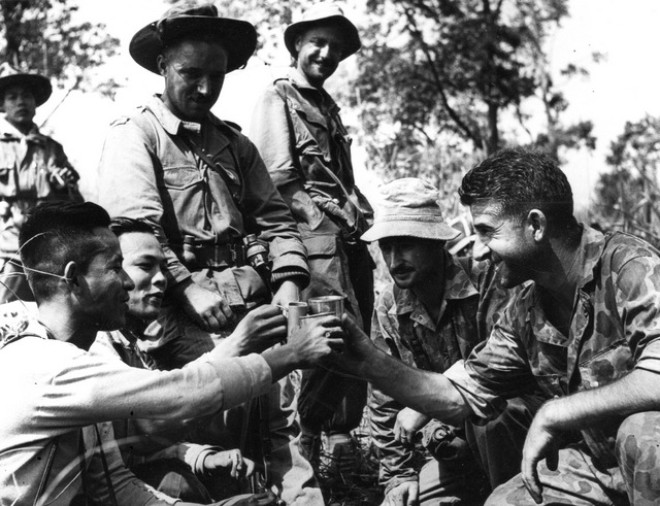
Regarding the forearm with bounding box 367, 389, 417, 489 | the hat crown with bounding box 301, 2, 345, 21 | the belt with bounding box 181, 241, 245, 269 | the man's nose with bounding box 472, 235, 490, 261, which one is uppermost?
the hat crown with bounding box 301, 2, 345, 21

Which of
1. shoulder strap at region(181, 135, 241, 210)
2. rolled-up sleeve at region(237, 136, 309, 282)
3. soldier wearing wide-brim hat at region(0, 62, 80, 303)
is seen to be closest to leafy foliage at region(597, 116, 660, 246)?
rolled-up sleeve at region(237, 136, 309, 282)

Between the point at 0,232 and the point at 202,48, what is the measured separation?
468 centimetres

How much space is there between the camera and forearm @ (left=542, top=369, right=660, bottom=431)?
284 centimetres

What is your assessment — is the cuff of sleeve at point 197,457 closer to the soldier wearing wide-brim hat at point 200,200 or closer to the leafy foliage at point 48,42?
the soldier wearing wide-brim hat at point 200,200

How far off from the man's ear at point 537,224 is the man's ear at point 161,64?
2.07 meters

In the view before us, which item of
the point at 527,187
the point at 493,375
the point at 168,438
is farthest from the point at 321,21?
the point at 168,438

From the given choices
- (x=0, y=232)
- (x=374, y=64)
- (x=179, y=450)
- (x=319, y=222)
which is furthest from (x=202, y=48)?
(x=374, y=64)

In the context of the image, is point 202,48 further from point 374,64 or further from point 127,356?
point 374,64

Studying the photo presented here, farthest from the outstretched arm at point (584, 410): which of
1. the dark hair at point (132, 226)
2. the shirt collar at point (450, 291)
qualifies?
the dark hair at point (132, 226)

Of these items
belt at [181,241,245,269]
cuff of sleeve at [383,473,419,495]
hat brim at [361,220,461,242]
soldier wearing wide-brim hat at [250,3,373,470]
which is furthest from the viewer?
soldier wearing wide-brim hat at [250,3,373,470]

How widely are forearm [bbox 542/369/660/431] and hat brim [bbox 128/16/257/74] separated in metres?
2.50

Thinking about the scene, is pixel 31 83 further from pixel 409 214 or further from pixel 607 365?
pixel 607 365

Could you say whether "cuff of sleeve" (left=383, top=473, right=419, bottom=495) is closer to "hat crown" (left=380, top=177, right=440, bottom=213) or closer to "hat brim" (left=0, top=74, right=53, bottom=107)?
"hat crown" (left=380, top=177, right=440, bottom=213)

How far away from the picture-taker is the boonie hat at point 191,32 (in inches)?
163
